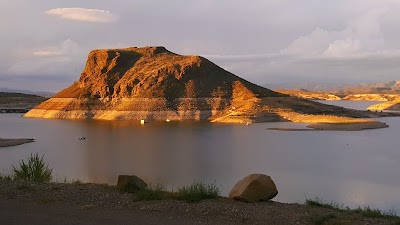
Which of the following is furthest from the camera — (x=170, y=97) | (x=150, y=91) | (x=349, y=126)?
(x=150, y=91)

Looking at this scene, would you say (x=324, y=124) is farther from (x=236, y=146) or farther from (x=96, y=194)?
(x=96, y=194)

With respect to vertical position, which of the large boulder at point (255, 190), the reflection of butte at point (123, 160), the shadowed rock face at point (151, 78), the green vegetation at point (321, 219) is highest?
the shadowed rock face at point (151, 78)

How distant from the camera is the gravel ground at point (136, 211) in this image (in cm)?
834

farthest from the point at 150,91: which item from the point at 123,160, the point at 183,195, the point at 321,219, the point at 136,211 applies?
the point at 321,219

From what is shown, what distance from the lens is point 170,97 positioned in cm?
9681

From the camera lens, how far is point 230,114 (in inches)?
3467

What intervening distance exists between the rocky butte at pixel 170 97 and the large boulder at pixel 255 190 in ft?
232

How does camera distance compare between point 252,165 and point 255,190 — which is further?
point 252,165

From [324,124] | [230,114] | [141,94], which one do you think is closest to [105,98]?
[141,94]

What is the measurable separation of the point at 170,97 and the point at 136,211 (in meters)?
88.0

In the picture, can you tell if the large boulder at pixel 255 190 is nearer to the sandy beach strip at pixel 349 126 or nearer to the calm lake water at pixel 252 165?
the calm lake water at pixel 252 165

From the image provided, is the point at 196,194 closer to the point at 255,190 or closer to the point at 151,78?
the point at 255,190

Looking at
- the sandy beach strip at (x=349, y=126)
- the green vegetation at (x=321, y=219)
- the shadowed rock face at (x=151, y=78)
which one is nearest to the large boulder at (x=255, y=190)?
the green vegetation at (x=321, y=219)

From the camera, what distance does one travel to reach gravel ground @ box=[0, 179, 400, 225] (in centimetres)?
834
